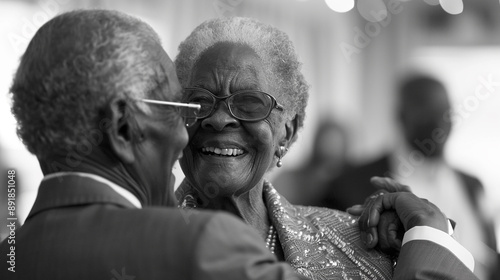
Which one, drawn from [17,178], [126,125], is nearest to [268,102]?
[126,125]

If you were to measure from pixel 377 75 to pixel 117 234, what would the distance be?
483 cm

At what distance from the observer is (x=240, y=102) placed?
8.75ft

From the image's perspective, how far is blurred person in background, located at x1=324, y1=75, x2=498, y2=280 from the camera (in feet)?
15.3

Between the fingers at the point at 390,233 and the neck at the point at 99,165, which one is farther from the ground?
the neck at the point at 99,165

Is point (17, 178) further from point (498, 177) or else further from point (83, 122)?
point (498, 177)

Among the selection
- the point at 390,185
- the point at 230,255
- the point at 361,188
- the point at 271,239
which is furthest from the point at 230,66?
the point at 361,188

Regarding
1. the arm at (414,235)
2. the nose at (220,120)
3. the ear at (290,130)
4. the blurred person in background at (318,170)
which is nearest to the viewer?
the arm at (414,235)

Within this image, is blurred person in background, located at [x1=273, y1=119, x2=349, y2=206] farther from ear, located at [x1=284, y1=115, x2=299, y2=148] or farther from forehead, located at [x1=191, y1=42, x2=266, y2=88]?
forehead, located at [x1=191, y1=42, x2=266, y2=88]

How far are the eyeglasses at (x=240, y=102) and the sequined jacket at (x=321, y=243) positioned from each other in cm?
34

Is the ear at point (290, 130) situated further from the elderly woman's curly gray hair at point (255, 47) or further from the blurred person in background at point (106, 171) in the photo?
the blurred person in background at point (106, 171)

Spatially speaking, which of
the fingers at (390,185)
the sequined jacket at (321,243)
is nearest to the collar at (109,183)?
the sequined jacket at (321,243)

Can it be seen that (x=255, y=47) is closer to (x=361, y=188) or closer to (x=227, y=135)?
(x=227, y=135)

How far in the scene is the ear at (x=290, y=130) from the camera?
2.91 m

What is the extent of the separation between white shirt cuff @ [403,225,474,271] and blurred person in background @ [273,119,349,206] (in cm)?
248
